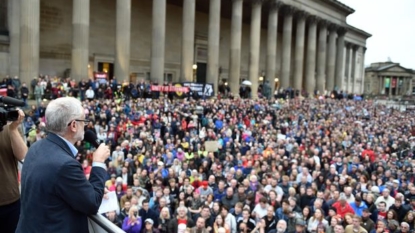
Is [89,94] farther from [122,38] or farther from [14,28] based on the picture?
[14,28]

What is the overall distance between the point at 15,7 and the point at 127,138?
48.5 ft

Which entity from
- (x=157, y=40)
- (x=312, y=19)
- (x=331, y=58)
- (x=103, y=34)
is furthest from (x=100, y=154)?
(x=331, y=58)

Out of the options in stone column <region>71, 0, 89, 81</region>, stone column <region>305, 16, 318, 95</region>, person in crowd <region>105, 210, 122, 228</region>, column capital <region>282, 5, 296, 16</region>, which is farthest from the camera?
stone column <region>305, 16, 318, 95</region>

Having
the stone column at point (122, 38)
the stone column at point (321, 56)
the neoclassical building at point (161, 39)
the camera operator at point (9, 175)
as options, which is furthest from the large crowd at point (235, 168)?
the stone column at point (321, 56)

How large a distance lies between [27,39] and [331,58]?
43.9 m

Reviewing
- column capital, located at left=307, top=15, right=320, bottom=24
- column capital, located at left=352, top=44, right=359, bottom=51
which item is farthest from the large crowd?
column capital, located at left=352, top=44, right=359, bottom=51

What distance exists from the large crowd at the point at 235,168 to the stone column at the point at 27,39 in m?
1.88

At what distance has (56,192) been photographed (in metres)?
2.99

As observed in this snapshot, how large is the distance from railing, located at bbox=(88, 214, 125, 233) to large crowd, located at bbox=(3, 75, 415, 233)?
6717 mm

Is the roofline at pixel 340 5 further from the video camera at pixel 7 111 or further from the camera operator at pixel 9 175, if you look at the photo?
the video camera at pixel 7 111

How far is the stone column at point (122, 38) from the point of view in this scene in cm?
2944

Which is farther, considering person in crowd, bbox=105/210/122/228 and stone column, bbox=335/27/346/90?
stone column, bbox=335/27/346/90

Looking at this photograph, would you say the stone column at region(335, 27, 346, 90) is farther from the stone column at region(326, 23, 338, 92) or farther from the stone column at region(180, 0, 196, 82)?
the stone column at region(180, 0, 196, 82)

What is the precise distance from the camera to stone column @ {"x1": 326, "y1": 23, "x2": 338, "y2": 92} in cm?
5812
